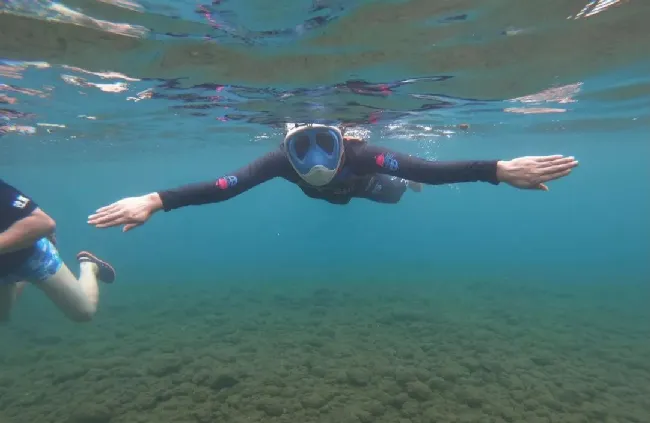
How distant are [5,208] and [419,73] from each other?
32.2 feet

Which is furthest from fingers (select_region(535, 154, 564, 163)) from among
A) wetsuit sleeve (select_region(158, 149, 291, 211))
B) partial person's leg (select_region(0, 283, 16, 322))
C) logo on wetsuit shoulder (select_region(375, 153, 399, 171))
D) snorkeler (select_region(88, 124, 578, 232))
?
partial person's leg (select_region(0, 283, 16, 322))

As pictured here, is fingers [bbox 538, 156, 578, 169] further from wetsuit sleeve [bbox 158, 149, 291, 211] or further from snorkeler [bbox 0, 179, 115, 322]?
snorkeler [bbox 0, 179, 115, 322]

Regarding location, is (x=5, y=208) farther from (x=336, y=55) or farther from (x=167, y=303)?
(x=167, y=303)

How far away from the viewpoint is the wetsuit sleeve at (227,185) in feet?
16.1

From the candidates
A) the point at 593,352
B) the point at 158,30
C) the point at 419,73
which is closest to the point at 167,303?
the point at 158,30

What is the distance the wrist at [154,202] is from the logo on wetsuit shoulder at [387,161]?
2822 millimetres

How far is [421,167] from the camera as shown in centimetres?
494

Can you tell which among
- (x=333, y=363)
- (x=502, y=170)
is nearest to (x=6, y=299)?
(x=333, y=363)

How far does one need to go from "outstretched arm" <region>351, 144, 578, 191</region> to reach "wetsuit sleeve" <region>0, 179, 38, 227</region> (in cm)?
454

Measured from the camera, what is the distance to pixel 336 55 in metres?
9.89

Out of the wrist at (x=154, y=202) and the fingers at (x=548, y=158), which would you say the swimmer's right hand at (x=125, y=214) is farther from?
the fingers at (x=548, y=158)

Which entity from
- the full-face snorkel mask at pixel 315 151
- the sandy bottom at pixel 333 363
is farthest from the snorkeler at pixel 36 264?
the full-face snorkel mask at pixel 315 151

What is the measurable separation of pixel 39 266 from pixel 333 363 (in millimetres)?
5915

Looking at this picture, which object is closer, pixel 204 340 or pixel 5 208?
pixel 5 208
